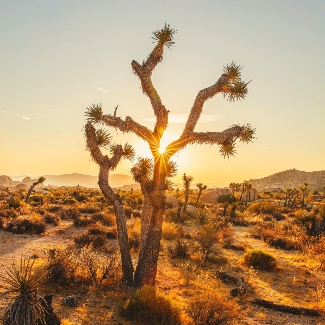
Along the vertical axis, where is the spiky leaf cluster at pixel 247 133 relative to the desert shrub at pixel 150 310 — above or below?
above

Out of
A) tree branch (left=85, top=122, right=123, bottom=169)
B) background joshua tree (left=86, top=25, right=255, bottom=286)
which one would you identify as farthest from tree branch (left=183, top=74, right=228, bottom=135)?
tree branch (left=85, top=122, right=123, bottom=169)

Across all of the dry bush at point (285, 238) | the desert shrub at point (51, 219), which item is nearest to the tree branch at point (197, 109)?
the dry bush at point (285, 238)

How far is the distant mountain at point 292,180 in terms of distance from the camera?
385 ft

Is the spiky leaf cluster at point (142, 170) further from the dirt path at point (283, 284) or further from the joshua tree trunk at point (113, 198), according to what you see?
the dirt path at point (283, 284)

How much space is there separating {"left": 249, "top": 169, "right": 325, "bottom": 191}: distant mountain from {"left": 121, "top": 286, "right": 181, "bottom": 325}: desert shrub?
107801 mm

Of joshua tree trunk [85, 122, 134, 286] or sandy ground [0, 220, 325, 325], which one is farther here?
joshua tree trunk [85, 122, 134, 286]

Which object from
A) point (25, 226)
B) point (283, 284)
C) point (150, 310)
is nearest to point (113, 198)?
point (150, 310)

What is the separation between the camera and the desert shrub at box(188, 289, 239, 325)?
7504 mm

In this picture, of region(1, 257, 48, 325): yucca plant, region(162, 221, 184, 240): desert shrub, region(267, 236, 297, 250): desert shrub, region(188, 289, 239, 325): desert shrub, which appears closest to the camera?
region(1, 257, 48, 325): yucca plant

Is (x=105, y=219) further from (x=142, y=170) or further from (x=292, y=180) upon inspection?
(x=292, y=180)

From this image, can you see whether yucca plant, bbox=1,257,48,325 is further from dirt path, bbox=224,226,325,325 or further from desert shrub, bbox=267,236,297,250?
desert shrub, bbox=267,236,297,250

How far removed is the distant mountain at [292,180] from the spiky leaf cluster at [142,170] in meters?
106

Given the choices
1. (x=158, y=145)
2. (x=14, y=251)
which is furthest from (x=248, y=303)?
(x=14, y=251)

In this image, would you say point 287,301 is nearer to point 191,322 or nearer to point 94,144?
point 191,322
